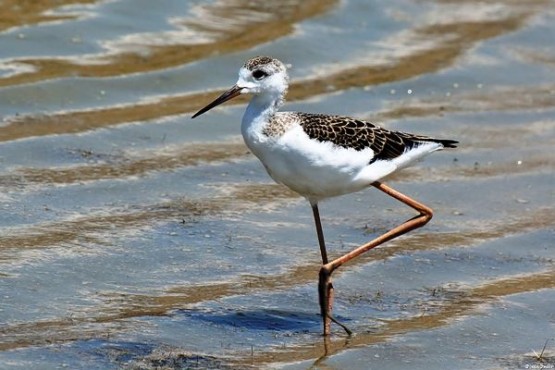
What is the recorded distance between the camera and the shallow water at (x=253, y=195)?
7824 mm

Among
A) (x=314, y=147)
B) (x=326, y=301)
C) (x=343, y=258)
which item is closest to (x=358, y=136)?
(x=314, y=147)

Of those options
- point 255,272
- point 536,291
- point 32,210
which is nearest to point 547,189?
point 536,291

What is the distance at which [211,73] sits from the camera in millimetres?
12781

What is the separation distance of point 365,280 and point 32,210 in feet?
7.77

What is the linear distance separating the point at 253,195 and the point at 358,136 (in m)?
2.24

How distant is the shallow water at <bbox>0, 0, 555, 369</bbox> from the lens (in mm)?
7824

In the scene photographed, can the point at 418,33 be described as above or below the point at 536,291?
above

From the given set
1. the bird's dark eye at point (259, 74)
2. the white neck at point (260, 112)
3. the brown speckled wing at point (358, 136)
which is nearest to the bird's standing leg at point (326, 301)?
the brown speckled wing at point (358, 136)

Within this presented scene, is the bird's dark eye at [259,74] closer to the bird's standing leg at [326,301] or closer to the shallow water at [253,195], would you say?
the bird's standing leg at [326,301]

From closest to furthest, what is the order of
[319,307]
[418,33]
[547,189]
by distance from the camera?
[319,307] → [547,189] → [418,33]

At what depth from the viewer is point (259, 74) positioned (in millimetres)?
8188

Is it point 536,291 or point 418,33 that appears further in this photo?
point 418,33

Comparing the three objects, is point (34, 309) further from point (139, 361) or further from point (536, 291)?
point (536, 291)

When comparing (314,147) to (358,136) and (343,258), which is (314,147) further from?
(343,258)
